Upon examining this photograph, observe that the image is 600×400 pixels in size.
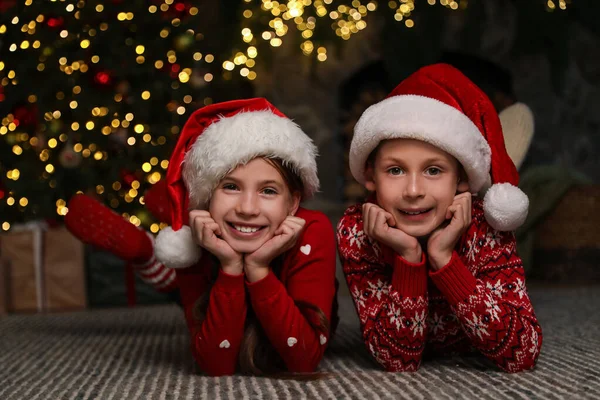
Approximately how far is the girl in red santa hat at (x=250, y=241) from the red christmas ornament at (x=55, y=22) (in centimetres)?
140

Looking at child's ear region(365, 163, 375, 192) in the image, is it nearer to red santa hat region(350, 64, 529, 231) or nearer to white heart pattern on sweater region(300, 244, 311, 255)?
red santa hat region(350, 64, 529, 231)

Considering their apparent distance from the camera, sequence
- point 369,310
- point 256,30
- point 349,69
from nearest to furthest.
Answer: point 369,310 → point 256,30 → point 349,69

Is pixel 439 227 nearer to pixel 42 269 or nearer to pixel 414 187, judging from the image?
pixel 414 187

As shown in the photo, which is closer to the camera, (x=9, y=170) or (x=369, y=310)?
(x=369, y=310)

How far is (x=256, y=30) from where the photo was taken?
7.18 ft

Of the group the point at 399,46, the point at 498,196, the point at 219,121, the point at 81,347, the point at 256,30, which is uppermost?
the point at 256,30

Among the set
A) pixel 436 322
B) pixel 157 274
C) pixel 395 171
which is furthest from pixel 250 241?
pixel 157 274

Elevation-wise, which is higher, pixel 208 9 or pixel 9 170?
pixel 208 9

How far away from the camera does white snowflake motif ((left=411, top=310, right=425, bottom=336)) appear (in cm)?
103

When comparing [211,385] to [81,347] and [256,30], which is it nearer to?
[81,347]

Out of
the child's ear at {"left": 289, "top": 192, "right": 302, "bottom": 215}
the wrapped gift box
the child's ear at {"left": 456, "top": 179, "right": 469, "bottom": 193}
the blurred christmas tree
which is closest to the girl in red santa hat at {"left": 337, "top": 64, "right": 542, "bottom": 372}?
the child's ear at {"left": 456, "top": 179, "right": 469, "bottom": 193}

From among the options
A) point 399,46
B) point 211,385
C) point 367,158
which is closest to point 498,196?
point 367,158

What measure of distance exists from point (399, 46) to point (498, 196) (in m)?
0.59

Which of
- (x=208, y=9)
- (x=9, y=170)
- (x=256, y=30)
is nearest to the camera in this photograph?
(x=256, y=30)
